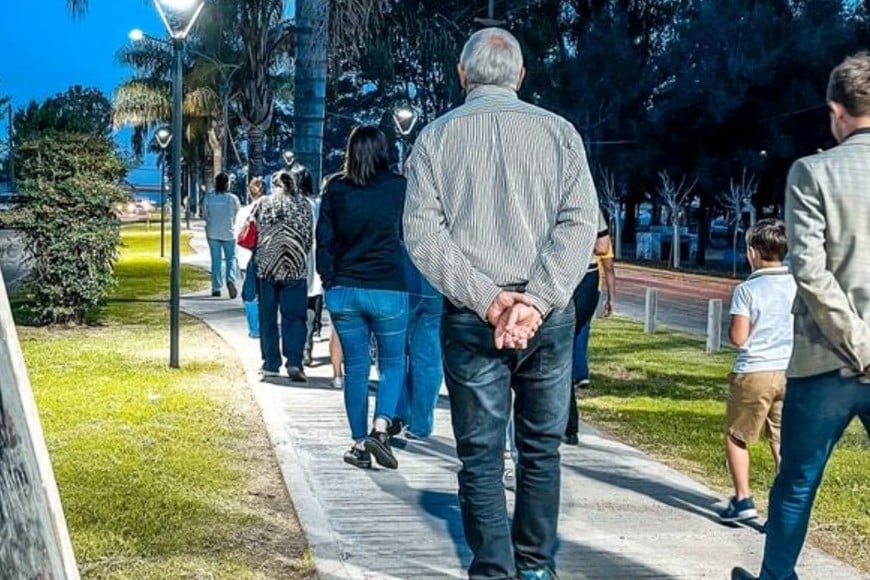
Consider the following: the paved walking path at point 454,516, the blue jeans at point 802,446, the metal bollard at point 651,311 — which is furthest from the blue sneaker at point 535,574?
the metal bollard at point 651,311

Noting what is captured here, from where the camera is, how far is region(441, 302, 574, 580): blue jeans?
396 cm

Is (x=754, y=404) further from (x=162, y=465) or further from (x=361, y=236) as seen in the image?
(x=162, y=465)

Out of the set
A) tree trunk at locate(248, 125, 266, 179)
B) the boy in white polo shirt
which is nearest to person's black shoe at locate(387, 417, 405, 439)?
the boy in white polo shirt

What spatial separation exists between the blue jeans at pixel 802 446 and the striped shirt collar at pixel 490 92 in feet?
4.51

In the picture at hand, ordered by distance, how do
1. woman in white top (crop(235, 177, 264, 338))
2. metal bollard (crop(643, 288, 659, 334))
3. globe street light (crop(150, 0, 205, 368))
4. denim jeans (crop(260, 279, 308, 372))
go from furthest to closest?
metal bollard (crop(643, 288, 659, 334)) → globe street light (crop(150, 0, 205, 368)) → woman in white top (crop(235, 177, 264, 338)) → denim jeans (crop(260, 279, 308, 372))

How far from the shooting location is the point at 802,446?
12.7ft

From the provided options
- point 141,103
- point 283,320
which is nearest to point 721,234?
point 141,103

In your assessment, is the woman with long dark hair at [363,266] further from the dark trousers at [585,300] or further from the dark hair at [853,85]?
the dark hair at [853,85]

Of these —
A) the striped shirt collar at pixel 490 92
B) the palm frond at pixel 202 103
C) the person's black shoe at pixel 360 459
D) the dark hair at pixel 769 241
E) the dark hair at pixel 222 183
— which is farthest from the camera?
the palm frond at pixel 202 103

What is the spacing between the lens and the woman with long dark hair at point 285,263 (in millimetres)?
8906

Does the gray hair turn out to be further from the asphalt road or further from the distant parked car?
the distant parked car

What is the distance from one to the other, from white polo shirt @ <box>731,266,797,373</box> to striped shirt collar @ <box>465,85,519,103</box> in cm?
157

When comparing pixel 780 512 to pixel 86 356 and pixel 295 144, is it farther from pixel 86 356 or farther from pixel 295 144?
pixel 295 144

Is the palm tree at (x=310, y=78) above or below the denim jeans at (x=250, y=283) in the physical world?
above
